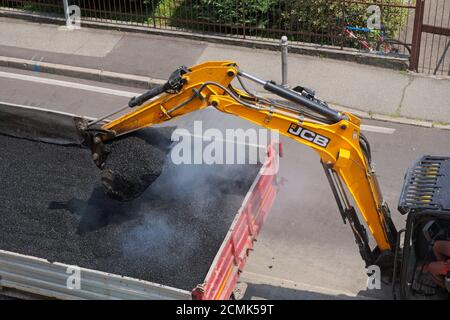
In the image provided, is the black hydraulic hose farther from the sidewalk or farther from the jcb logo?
the sidewalk

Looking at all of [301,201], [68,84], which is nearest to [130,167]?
[301,201]

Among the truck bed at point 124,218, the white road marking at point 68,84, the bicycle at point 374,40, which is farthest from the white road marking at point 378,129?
the white road marking at point 68,84

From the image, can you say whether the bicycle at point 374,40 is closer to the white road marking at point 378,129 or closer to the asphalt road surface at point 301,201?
the white road marking at point 378,129

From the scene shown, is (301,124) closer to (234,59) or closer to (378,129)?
(378,129)

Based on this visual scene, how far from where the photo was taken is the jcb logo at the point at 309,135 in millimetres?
7836

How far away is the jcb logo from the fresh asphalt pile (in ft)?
5.16

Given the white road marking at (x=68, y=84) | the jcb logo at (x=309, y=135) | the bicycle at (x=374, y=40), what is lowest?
the white road marking at (x=68, y=84)

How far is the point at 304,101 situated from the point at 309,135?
0.36 meters

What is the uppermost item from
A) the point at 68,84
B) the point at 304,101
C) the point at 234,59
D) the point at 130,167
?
the point at 304,101

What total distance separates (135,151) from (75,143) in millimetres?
1840

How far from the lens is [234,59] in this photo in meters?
14.8

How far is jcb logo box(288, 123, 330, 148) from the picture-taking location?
784 cm
